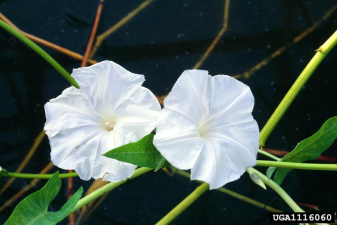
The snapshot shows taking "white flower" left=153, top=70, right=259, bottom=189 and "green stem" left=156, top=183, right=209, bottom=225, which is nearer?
"white flower" left=153, top=70, right=259, bottom=189

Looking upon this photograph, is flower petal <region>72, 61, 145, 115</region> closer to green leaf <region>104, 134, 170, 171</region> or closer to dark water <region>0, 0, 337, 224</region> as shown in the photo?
green leaf <region>104, 134, 170, 171</region>

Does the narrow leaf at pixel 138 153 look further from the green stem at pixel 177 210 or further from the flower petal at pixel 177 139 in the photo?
the green stem at pixel 177 210

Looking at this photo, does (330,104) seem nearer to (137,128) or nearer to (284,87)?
(284,87)

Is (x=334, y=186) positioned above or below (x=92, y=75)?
below

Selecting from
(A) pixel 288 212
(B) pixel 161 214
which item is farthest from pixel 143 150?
(A) pixel 288 212

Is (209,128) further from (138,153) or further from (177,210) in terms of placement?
(177,210)

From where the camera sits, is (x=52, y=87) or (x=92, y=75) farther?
(x=52, y=87)

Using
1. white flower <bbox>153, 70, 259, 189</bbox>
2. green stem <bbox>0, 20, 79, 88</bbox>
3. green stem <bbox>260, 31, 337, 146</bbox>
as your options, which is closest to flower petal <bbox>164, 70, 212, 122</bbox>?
white flower <bbox>153, 70, 259, 189</bbox>
